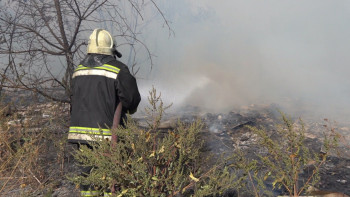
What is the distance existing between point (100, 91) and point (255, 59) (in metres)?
8.57

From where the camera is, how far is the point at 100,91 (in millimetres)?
2711

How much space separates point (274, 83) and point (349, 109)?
107 inches

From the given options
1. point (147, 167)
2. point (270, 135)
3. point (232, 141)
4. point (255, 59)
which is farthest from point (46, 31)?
point (255, 59)

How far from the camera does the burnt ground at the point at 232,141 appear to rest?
347cm

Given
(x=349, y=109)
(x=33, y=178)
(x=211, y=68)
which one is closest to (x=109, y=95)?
(x=33, y=178)

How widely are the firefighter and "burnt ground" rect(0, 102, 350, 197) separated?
29 cm

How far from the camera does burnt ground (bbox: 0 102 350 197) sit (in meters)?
3.47

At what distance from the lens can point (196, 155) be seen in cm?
220

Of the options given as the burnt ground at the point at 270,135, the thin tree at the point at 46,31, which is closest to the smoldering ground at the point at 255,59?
the burnt ground at the point at 270,135

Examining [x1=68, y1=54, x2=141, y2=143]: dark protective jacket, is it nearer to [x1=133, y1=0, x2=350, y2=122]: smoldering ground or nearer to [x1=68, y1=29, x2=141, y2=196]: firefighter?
[x1=68, y1=29, x2=141, y2=196]: firefighter

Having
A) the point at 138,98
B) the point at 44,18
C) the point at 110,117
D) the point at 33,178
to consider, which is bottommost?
the point at 33,178

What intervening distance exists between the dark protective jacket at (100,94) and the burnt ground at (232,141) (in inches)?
10.9

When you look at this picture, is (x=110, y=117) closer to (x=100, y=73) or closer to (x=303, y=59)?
(x=100, y=73)

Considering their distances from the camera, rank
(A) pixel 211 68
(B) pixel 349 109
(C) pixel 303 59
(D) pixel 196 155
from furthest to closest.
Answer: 1. (C) pixel 303 59
2. (A) pixel 211 68
3. (B) pixel 349 109
4. (D) pixel 196 155
